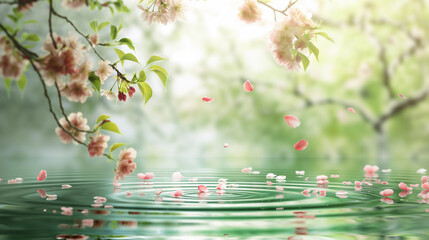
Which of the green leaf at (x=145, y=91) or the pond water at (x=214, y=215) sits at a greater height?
the green leaf at (x=145, y=91)

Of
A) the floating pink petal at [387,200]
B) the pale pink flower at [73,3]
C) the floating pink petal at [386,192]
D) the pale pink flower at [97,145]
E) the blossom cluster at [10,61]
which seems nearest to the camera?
the blossom cluster at [10,61]

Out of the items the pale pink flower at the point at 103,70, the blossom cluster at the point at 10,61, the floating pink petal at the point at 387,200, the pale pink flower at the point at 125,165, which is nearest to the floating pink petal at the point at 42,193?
the pale pink flower at the point at 125,165

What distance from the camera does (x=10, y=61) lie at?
121cm

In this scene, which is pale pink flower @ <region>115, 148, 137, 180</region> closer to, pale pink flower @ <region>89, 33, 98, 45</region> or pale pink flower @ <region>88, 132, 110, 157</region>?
pale pink flower @ <region>88, 132, 110, 157</region>

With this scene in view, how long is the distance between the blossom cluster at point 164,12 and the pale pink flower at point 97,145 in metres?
0.44

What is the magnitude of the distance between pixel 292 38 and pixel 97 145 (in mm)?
747

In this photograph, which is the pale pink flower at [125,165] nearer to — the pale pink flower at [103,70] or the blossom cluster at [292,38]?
the pale pink flower at [103,70]

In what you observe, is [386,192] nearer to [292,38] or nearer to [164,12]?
[292,38]

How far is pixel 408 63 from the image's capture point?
825 centimetres

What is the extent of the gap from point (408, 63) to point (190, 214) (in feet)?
25.4

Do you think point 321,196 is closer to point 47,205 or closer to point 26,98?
point 47,205

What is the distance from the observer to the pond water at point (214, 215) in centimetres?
123

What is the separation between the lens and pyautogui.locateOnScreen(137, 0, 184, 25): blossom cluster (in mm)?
1576

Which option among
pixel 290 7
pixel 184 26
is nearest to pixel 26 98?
pixel 184 26
